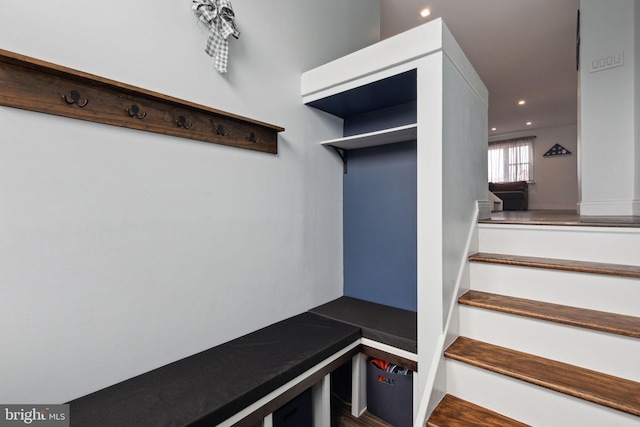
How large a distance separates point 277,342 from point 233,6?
1899 mm

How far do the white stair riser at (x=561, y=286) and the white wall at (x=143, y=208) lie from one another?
1.17m

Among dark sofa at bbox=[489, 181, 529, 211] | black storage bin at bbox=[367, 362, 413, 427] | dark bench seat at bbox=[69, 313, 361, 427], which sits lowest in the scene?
black storage bin at bbox=[367, 362, 413, 427]

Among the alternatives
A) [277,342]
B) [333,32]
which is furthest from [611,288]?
[333,32]

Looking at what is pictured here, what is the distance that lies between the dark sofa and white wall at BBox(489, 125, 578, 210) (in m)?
0.40

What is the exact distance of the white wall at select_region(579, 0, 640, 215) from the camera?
257 centimetres

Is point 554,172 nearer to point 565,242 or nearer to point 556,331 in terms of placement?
point 565,242

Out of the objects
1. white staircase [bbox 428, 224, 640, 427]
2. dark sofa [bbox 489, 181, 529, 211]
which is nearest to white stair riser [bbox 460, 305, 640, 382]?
white staircase [bbox 428, 224, 640, 427]

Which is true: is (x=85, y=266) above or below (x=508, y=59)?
below

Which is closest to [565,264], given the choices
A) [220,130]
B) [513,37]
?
[220,130]

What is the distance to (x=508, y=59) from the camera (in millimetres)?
4273

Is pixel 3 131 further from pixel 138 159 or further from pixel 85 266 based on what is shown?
pixel 85 266

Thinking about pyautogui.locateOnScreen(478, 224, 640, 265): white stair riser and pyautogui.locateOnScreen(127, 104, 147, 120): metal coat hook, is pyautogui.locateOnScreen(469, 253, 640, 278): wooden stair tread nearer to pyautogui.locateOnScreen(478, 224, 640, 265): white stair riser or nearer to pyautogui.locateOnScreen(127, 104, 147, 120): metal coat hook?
pyautogui.locateOnScreen(478, 224, 640, 265): white stair riser

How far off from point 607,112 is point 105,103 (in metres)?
3.83

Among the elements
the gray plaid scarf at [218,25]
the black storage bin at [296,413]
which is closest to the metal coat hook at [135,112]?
the gray plaid scarf at [218,25]
